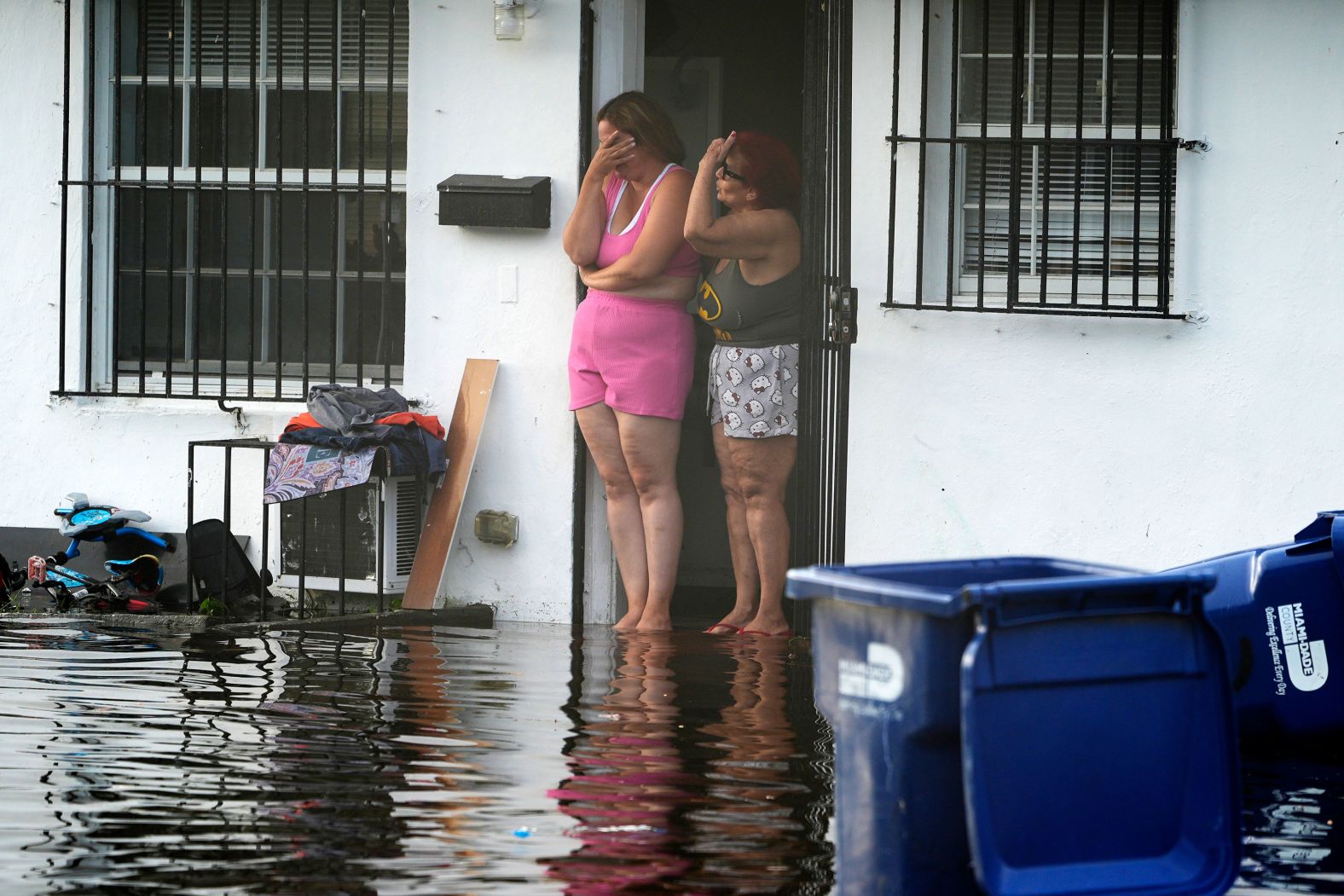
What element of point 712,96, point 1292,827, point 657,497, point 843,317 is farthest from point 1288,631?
point 712,96

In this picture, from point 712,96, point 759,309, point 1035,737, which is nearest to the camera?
point 1035,737

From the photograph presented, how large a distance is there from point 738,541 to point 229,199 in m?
3.00

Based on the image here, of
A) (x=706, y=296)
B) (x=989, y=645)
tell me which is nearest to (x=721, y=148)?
(x=706, y=296)

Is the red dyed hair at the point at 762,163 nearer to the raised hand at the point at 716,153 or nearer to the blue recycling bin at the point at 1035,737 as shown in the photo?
the raised hand at the point at 716,153

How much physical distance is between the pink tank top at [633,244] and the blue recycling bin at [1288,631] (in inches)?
127

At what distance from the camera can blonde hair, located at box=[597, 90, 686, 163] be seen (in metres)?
8.19

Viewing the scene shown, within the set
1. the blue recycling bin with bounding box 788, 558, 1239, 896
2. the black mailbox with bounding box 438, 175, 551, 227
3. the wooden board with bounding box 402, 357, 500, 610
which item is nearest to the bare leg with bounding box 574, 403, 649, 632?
the wooden board with bounding box 402, 357, 500, 610

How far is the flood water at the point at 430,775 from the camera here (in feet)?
14.1

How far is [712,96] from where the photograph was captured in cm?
971

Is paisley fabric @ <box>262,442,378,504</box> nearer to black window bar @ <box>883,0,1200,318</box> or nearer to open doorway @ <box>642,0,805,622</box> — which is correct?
open doorway @ <box>642,0,805,622</box>

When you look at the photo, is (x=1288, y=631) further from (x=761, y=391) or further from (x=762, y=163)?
(x=762, y=163)

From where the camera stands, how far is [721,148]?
798cm

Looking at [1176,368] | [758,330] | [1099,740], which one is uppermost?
[758,330]

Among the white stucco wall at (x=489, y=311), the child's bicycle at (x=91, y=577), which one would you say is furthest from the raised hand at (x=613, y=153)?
the child's bicycle at (x=91, y=577)
